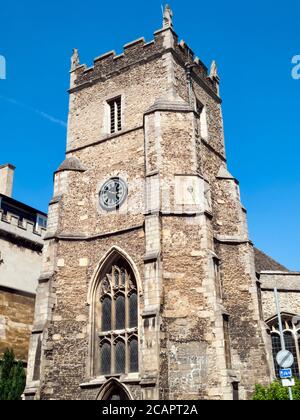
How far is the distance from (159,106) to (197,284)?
6885 millimetres

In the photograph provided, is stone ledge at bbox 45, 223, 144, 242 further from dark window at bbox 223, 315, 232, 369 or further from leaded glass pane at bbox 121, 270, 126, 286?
dark window at bbox 223, 315, 232, 369

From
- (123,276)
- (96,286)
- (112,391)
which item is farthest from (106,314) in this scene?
(112,391)

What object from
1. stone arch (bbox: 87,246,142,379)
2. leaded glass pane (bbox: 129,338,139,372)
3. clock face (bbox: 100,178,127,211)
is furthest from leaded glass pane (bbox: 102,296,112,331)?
clock face (bbox: 100,178,127,211)

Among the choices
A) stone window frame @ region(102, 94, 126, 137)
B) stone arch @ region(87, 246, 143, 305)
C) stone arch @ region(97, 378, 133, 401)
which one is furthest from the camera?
stone window frame @ region(102, 94, 126, 137)

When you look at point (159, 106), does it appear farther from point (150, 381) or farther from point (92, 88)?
point (150, 381)

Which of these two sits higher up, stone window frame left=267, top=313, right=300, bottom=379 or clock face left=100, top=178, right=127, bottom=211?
clock face left=100, top=178, right=127, bottom=211

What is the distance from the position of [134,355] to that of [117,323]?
1.35m

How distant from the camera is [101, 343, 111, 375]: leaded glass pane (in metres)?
15.8

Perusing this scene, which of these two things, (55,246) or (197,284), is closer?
(197,284)

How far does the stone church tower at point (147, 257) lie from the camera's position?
14.1 m

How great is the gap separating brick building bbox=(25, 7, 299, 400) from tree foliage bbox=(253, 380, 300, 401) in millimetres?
745

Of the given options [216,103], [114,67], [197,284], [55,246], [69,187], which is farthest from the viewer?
[216,103]

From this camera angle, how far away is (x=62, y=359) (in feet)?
52.2
